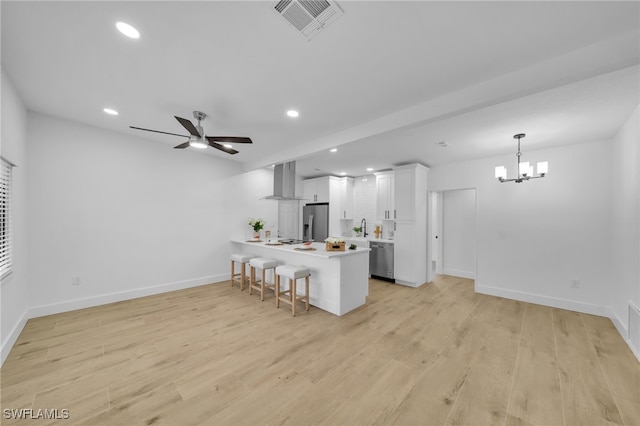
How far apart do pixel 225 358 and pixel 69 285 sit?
2.96 metres

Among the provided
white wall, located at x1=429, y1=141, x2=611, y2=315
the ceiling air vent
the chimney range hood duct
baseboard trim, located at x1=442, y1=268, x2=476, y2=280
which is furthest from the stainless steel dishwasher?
the ceiling air vent

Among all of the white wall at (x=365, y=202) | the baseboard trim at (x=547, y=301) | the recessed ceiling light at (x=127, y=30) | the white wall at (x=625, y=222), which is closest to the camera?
the recessed ceiling light at (x=127, y=30)

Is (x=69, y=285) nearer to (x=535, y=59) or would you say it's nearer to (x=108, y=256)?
(x=108, y=256)

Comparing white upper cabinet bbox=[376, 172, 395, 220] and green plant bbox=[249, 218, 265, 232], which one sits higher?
white upper cabinet bbox=[376, 172, 395, 220]

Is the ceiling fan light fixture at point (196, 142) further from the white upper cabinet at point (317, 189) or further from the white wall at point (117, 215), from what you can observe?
the white upper cabinet at point (317, 189)

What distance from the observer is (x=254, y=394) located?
6.31 ft

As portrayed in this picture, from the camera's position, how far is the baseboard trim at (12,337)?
2275mm

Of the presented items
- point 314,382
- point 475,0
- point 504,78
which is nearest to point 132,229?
point 314,382

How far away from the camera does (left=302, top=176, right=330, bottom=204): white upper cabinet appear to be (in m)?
6.65

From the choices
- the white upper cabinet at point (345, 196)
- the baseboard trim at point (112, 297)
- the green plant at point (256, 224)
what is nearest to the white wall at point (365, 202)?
the white upper cabinet at point (345, 196)

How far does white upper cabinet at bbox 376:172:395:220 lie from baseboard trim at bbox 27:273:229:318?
13.4 ft

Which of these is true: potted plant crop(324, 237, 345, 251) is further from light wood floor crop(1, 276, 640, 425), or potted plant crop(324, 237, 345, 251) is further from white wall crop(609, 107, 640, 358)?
white wall crop(609, 107, 640, 358)

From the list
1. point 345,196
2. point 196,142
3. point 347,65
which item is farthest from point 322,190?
point 347,65

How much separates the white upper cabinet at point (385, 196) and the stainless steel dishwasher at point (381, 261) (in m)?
0.71
